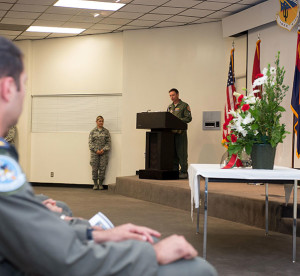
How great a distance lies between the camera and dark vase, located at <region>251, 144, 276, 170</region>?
397 cm

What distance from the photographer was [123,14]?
8.88 m

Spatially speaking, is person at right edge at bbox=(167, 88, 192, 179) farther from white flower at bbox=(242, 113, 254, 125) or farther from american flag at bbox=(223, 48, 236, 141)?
white flower at bbox=(242, 113, 254, 125)

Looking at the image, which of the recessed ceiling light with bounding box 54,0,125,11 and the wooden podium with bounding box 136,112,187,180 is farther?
the wooden podium with bounding box 136,112,187,180

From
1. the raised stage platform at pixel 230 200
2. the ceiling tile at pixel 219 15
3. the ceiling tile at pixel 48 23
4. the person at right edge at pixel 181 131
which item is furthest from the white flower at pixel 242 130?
the ceiling tile at pixel 48 23

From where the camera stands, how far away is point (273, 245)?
4574 mm

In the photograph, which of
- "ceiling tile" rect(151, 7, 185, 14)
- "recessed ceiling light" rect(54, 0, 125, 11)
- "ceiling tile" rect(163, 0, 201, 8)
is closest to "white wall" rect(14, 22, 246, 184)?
"ceiling tile" rect(151, 7, 185, 14)

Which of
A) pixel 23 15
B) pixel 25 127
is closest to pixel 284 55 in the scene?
pixel 23 15

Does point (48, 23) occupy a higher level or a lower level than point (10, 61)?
higher

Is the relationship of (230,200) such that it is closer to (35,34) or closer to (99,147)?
(99,147)

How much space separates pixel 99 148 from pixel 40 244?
947 cm

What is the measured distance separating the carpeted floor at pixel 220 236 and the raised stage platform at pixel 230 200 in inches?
4.8

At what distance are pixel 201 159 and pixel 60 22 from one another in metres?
3.73

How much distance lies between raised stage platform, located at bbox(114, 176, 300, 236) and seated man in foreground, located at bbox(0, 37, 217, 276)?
4180mm

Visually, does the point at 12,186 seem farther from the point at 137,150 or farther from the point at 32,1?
the point at 137,150
